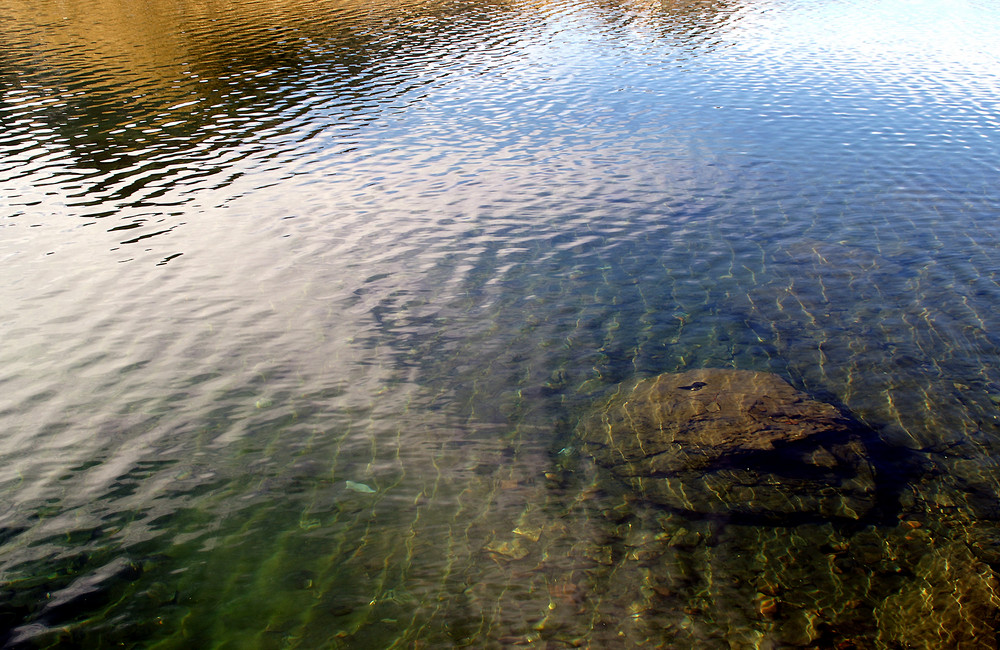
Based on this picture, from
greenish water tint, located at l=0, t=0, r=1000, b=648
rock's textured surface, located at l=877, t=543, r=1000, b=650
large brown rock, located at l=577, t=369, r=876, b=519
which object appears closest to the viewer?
rock's textured surface, located at l=877, t=543, r=1000, b=650

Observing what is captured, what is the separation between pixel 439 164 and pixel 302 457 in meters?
17.6

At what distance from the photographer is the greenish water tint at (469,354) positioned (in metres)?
9.36

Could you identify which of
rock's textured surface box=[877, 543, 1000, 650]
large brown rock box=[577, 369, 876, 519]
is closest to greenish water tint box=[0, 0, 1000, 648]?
rock's textured surface box=[877, 543, 1000, 650]

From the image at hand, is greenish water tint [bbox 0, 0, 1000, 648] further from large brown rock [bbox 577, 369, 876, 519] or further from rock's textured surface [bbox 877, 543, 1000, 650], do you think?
large brown rock [bbox 577, 369, 876, 519]

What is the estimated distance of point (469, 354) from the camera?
48.8 feet

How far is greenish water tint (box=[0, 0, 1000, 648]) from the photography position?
9.36m

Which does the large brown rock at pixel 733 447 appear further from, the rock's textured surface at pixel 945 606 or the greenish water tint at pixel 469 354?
the rock's textured surface at pixel 945 606

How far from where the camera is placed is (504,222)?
70.9 ft

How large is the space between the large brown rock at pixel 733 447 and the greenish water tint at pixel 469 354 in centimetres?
42

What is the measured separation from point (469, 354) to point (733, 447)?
5.85 m

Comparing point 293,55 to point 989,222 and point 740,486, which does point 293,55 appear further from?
point 740,486

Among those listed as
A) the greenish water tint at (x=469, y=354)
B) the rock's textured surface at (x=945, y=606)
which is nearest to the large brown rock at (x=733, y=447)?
the greenish water tint at (x=469, y=354)

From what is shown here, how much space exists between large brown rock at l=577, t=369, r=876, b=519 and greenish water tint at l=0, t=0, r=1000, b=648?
1.36 feet

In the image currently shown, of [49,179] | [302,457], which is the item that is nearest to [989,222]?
[302,457]
